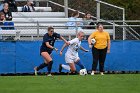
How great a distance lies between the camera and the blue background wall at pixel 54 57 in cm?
2364

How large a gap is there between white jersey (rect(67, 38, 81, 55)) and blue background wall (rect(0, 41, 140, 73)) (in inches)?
36.6

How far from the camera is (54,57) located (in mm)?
24016

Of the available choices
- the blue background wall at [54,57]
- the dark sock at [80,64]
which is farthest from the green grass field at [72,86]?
the blue background wall at [54,57]

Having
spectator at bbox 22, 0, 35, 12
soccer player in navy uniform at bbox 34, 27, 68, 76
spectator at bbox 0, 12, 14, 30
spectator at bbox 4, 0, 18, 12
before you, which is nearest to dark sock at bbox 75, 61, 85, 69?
soccer player in navy uniform at bbox 34, 27, 68, 76

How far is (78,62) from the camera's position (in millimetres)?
23016

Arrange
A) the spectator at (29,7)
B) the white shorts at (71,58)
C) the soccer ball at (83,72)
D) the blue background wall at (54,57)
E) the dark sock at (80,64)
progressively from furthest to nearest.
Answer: the spectator at (29,7)
the blue background wall at (54,57)
the white shorts at (71,58)
the dark sock at (80,64)
the soccer ball at (83,72)

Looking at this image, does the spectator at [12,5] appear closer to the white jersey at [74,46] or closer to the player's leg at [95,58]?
the white jersey at [74,46]

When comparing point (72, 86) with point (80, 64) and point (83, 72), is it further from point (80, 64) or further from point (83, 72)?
point (80, 64)

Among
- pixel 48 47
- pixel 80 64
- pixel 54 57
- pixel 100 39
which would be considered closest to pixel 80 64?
pixel 80 64

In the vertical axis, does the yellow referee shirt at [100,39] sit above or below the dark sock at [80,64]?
above

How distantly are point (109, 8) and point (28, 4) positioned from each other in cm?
494

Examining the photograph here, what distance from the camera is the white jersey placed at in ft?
75.1

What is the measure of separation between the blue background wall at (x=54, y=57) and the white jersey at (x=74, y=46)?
0.93 metres

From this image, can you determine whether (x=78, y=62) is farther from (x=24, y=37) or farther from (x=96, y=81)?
(x=96, y=81)
